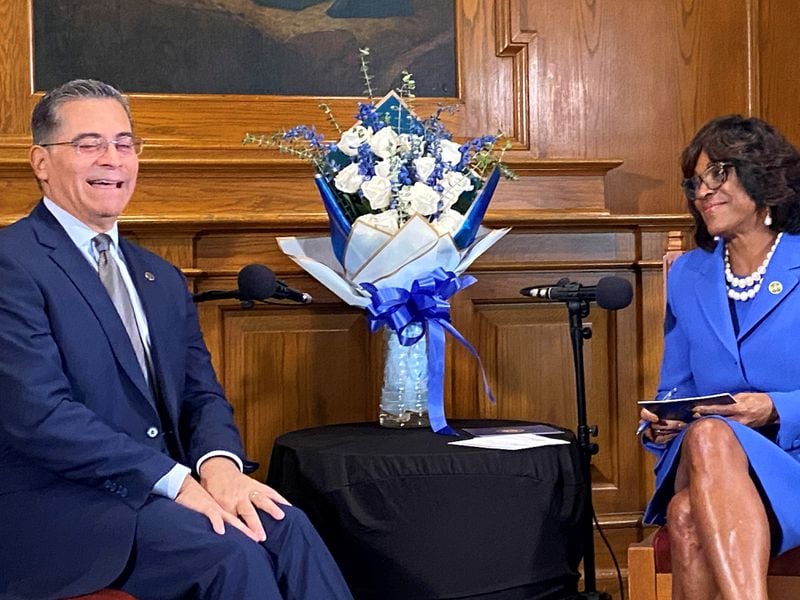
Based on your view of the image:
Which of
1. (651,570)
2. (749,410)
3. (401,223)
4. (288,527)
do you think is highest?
(401,223)

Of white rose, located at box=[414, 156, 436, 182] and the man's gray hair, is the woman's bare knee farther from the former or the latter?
the man's gray hair

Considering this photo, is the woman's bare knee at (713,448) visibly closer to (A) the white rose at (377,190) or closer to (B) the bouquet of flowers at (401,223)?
(B) the bouquet of flowers at (401,223)

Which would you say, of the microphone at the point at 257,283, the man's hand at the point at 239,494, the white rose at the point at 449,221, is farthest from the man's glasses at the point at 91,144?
the white rose at the point at 449,221

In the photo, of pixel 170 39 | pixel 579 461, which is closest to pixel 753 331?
pixel 579 461

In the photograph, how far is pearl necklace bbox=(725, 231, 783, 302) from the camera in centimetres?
308

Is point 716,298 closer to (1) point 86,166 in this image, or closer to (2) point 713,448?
(2) point 713,448

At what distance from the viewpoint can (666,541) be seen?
113 inches

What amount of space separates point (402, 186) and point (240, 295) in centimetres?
50

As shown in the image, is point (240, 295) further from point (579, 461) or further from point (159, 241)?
point (579, 461)

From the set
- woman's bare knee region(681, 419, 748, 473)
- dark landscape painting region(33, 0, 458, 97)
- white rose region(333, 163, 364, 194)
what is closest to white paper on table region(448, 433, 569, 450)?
woman's bare knee region(681, 419, 748, 473)

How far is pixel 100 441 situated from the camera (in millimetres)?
2375

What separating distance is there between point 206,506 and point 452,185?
1.13 meters

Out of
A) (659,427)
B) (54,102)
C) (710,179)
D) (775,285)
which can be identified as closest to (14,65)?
(54,102)

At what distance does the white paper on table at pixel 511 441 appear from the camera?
115 inches
